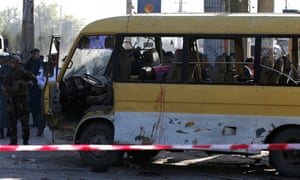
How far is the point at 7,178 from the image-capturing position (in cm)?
896

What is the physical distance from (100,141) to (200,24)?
241 cm

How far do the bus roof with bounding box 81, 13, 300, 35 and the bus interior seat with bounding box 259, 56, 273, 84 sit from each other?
0.42 m

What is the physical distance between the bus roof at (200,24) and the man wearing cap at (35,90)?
4303 mm

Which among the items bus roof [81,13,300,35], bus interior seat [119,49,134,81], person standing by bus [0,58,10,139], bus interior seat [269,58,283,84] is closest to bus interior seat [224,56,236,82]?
bus roof [81,13,300,35]

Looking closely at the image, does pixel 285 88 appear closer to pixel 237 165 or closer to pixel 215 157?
pixel 237 165

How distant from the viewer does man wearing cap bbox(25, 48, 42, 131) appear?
44.6 feet

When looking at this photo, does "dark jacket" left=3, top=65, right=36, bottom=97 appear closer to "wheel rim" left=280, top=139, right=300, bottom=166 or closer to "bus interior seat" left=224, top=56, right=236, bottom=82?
"bus interior seat" left=224, top=56, right=236, bottom=82

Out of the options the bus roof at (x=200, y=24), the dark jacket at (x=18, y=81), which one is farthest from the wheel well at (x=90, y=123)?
the dark jacket at (x=18, y=81)

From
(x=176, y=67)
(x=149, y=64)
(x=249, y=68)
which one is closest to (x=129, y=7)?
(x=149, y=64)

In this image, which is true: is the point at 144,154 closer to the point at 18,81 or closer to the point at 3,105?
the point at 18,81

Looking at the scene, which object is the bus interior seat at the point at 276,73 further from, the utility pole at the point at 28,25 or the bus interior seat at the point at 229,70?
the utility pole at the point at 28,25

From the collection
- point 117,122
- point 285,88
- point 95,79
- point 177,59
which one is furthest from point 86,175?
point 285,88

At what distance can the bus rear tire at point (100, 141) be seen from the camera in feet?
31.4

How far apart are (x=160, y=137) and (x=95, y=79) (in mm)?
1473
